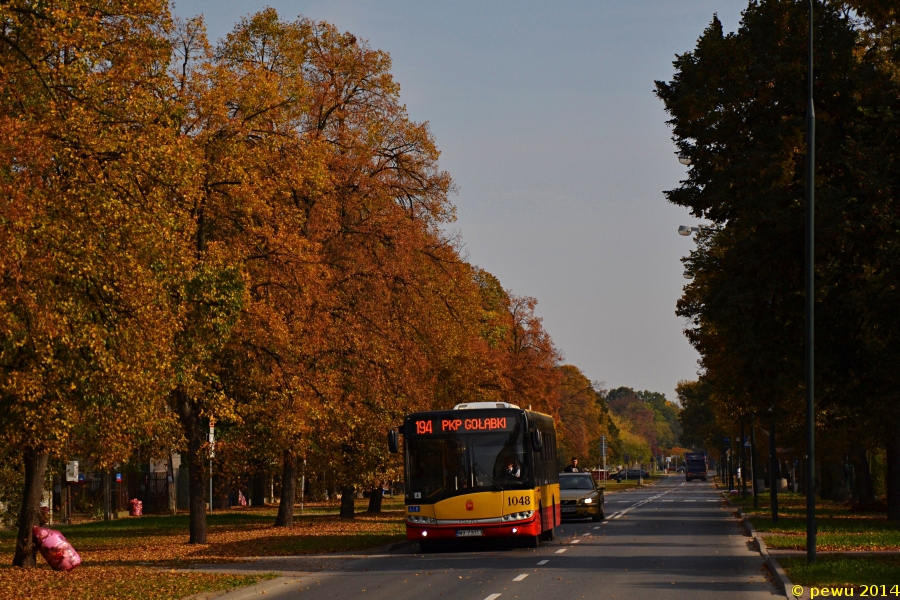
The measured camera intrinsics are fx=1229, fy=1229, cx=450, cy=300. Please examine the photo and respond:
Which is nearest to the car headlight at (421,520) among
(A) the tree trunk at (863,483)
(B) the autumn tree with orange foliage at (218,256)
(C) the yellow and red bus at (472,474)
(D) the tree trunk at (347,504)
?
(C) the yellow and red bus at (472,474)

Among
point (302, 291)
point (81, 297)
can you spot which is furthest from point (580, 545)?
point (81, 297)

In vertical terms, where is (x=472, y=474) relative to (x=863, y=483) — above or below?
above

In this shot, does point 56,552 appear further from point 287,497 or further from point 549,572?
point 287,497

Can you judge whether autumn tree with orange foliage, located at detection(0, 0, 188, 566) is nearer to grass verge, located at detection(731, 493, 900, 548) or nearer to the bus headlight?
the bus headlight

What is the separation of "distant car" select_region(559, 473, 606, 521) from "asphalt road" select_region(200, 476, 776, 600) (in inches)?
377

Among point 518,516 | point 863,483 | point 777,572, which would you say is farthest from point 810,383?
point 863,483

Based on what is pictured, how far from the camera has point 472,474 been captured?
26.3m

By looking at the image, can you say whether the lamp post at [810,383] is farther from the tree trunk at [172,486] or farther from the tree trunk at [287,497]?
the tree trunk at [172,486]

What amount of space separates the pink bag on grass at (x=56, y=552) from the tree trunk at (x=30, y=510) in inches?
65.2

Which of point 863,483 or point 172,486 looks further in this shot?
point 172,486

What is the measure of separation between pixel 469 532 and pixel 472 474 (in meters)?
1.23

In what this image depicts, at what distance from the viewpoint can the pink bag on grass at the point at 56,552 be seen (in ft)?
68.6

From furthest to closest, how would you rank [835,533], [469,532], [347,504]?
[347,504], [835,533], [469,532]

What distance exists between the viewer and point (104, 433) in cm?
2292
